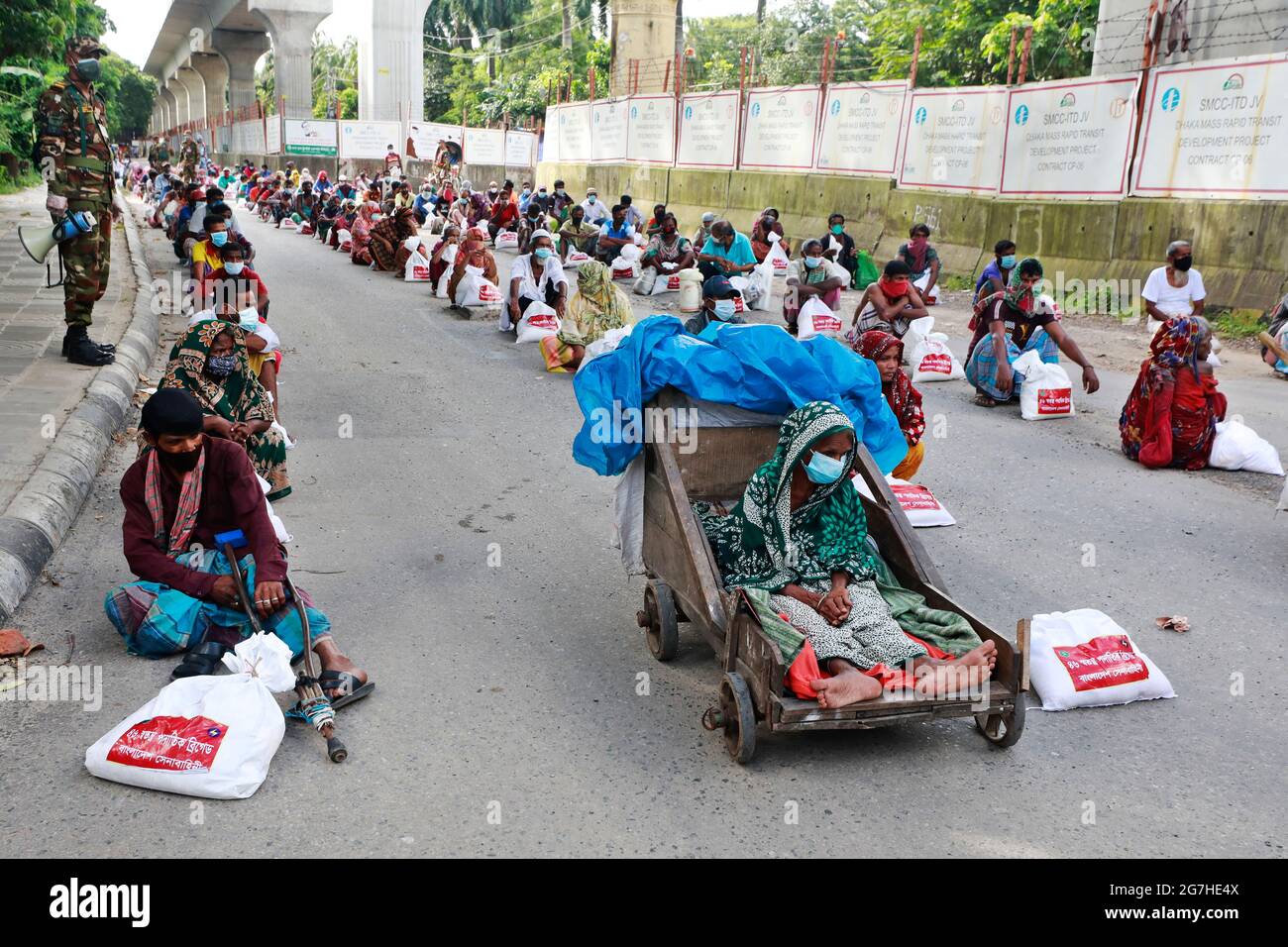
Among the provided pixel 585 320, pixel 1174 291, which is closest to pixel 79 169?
pixel 585 320

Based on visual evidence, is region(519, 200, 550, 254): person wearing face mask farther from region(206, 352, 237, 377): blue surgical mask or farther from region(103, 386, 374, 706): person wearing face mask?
region(103, 386, 374, 706): person wearing face mask

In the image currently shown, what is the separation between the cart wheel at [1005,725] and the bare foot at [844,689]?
49 cm

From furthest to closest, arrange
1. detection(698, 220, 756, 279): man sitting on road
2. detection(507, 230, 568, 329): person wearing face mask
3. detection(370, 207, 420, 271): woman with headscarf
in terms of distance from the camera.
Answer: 1. detection(370, 207, 420, 271): woman with headscarf
2. detection(698, 220, 756, 279): man sitting on road
3. detection(507, 230, 568, 329): person wearing face mask

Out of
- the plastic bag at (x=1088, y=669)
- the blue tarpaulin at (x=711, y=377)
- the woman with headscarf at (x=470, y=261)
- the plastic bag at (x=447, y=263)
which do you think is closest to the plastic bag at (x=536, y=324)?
the woman with headscarf at (x=470, y=261)

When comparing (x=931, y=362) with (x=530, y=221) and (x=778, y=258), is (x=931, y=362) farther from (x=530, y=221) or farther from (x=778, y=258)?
(x=530, y=221)

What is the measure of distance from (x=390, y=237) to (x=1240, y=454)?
14541 millimetres

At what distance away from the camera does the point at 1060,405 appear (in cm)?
902

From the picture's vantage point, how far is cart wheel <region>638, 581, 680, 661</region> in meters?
4.35

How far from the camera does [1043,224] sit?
15.8 meters

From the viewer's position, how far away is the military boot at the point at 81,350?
29.0ft

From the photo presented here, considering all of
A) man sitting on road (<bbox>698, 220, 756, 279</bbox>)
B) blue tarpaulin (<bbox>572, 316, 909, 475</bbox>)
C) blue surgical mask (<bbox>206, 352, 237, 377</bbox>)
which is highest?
man sitting on road (<bbox>698, 220, 756, 279</bbox>)

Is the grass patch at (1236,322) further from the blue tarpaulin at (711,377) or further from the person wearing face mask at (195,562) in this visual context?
the person wearing face mask at (195,562)

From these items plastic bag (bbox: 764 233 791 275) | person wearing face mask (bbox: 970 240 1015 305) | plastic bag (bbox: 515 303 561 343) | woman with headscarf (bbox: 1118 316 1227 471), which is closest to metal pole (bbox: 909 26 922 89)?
plastic bag (bbox: 764 233 791 275)

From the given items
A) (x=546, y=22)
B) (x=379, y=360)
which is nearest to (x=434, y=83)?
(x=546, y=22)
